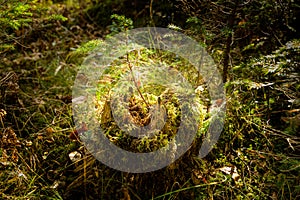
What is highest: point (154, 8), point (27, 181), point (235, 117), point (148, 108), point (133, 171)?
point (154, 8)

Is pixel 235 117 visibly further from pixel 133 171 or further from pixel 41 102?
pixel 41 102

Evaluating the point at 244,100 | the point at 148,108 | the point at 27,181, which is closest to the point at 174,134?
the point at 148,108

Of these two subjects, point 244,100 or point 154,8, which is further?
point 154,8

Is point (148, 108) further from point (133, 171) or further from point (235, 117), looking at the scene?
point (235, 117)

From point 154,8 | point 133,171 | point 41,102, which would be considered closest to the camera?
point 133,171

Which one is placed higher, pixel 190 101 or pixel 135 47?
pixel 135 47

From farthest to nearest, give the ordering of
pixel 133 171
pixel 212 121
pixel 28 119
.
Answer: pixel 28 119, pixel 212 121, pixel 133 171
